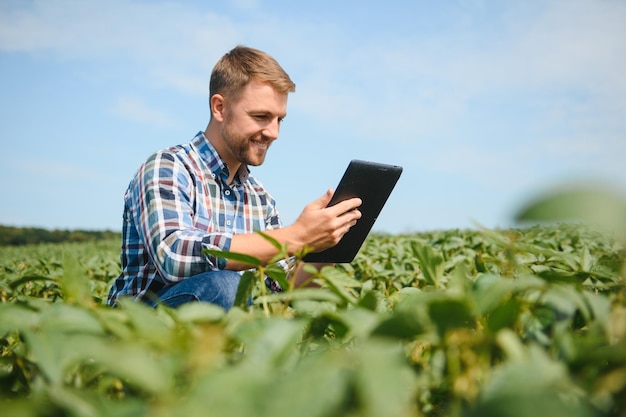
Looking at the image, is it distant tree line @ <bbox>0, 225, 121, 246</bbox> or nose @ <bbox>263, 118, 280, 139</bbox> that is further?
distant tree line @ <bbox>0, 225, 121, 246</bbox>

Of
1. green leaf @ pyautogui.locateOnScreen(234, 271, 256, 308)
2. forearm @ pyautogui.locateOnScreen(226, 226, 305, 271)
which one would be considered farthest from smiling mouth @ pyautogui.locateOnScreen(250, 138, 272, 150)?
green leaf @ pyautogui.locateOnScreen(234, 271, 256, 308)

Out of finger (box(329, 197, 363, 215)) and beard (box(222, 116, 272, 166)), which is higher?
beard (box(222, 116, 272, 166))

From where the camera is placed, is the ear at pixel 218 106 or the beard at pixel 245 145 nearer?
the beard at pixel 245 145

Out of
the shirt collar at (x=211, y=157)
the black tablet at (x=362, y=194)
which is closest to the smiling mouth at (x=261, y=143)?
the shirt collar at (x=211, y=157)

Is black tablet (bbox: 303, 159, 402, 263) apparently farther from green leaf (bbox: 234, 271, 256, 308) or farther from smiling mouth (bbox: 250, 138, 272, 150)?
green leaf (bbox: 234, 271, 256, 308)

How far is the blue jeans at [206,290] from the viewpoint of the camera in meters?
2.31

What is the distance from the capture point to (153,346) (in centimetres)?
86

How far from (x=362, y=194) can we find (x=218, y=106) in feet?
3.68

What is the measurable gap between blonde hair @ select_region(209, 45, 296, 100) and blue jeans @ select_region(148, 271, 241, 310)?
1.19 metres

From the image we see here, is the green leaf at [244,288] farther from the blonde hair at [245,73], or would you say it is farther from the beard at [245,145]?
the blonde hair at [245,73]

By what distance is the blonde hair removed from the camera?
10.3 ft

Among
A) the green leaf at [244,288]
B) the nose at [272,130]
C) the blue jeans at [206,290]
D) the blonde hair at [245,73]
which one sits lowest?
the blue jeans at [206,290]

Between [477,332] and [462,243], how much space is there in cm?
396

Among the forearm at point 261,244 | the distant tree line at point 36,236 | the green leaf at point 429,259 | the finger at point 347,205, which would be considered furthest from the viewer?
the distant tree line at point 36,236
